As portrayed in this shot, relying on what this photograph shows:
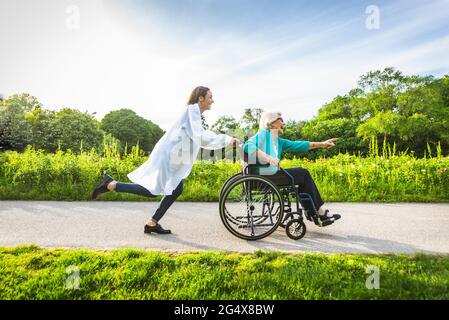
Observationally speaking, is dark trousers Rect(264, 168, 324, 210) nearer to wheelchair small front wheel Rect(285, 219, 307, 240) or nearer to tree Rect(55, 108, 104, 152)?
wheelchair small front wheel Rect(285, 219, 307, 240)

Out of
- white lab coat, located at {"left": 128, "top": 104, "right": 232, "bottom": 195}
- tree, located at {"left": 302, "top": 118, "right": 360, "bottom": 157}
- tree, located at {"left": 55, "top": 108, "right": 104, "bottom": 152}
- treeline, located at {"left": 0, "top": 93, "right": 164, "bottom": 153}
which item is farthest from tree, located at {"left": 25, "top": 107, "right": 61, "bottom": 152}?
white lab coat, located at {"left": 128, "top": 104, "right": 232, "bottom": 195}

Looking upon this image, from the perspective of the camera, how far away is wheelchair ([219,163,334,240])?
343 cm

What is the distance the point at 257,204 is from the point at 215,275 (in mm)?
1306

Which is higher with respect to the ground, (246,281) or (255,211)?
(255,211)

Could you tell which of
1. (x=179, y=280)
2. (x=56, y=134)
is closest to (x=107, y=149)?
(x=179, y=280)

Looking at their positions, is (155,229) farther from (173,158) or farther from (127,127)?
(127,127)

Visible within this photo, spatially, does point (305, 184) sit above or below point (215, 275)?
above

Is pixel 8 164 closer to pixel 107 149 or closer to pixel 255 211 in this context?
pixel 107 149

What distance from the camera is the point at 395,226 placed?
4.06 metres

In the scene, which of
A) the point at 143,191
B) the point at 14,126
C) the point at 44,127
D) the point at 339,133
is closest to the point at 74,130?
the point at 44,127

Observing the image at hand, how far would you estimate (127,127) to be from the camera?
4325 cm

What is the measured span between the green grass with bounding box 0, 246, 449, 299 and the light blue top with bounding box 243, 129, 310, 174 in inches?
38.4

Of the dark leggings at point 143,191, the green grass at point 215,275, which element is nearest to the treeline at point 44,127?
the dark leggings at point 143,191

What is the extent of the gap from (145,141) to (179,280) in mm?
45804
